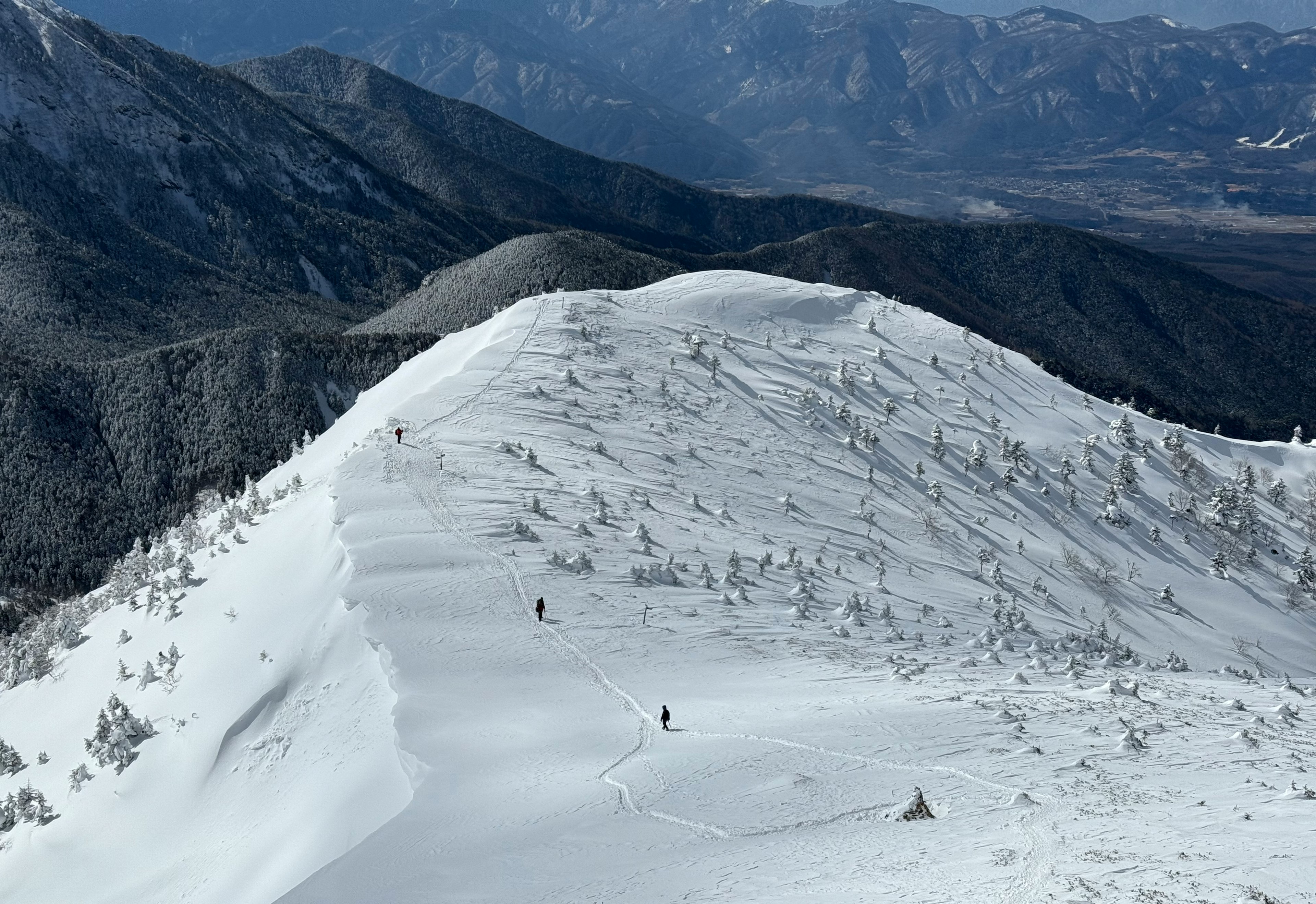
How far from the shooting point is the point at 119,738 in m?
33.2

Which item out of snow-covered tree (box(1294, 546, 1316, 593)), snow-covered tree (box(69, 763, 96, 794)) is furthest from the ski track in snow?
snow-covered tree (box(1294, 546, 1316, 593))

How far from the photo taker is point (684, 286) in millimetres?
85875

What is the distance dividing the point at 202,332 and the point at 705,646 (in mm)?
164751

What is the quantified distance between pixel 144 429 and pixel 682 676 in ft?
369

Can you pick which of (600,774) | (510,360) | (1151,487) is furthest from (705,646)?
(1151,487)

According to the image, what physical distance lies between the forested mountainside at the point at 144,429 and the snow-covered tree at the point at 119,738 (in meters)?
72.2

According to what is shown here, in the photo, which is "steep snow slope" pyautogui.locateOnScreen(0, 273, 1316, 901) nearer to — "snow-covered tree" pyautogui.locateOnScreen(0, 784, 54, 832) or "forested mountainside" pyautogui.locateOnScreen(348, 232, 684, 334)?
"snow-covered tree" pyautogui.locateOnScreen(0, 784, 54, 832)

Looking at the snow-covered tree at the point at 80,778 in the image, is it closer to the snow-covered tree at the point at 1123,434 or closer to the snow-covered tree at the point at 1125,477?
the snow-covered tree at the point at 1125,477

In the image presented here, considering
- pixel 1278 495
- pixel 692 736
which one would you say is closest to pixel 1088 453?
pixel 1278 495

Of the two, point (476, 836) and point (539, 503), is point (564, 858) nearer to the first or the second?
point (476, 836)

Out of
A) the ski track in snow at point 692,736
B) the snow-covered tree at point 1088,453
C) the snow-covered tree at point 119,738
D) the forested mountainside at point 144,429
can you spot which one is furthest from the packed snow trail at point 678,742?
the forested mountainside at point 144,429

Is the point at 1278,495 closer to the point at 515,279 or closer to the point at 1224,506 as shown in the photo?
the point at 1224,506

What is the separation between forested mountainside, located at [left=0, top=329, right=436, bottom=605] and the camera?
106 m

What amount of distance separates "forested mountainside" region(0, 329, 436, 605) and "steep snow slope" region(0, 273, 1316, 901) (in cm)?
5427
